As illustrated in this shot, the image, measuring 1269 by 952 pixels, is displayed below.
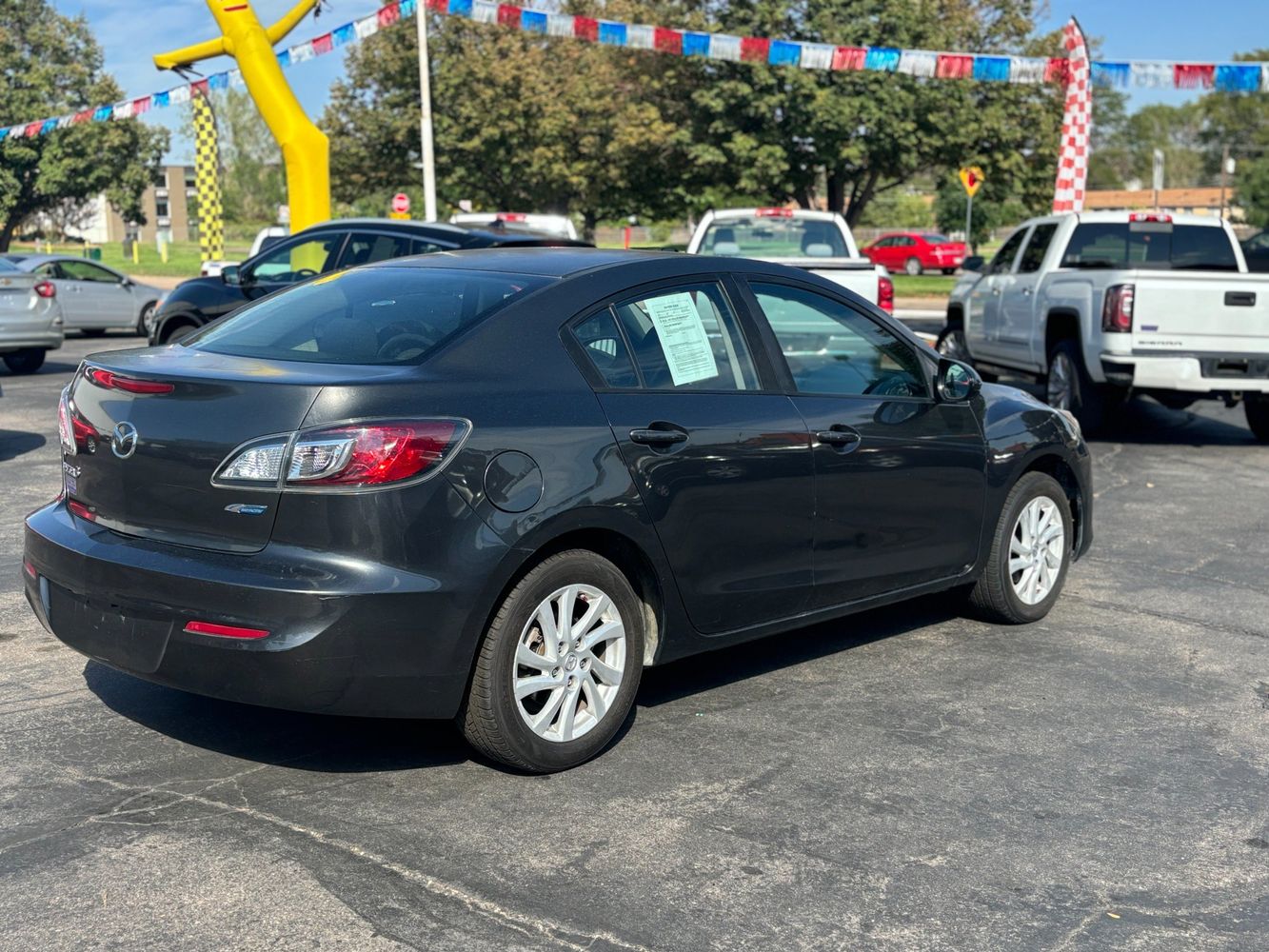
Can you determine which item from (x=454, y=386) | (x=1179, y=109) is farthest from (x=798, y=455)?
(x=1179, y=109)

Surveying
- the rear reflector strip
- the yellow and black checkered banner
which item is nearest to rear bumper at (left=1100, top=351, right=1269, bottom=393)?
the rear reflector strip

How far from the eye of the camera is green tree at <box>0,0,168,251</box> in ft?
156

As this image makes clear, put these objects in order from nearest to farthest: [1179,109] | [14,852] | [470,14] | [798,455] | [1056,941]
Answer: [1056,941]
[14,852]
[798,455]
[470,14]
[1179,109]

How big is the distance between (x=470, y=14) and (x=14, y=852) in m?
21.3

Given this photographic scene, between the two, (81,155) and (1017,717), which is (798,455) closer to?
(1017,717)

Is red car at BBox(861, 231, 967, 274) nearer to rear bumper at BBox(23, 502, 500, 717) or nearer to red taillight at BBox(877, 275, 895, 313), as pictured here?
red taillight at BBox(877, 275, 895, 313)

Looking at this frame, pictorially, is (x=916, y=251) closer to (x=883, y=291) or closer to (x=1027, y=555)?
(x=883, y=291)

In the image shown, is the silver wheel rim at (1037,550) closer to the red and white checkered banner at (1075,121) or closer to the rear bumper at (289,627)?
the rear bumper at (289,627)

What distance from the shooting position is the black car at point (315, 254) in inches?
466

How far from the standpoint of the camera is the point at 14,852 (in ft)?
12.7

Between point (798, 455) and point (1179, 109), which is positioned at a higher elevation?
point (1179, 109)

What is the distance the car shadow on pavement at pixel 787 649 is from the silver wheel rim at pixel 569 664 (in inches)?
27.6

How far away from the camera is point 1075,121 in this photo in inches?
847

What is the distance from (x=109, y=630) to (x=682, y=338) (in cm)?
208
